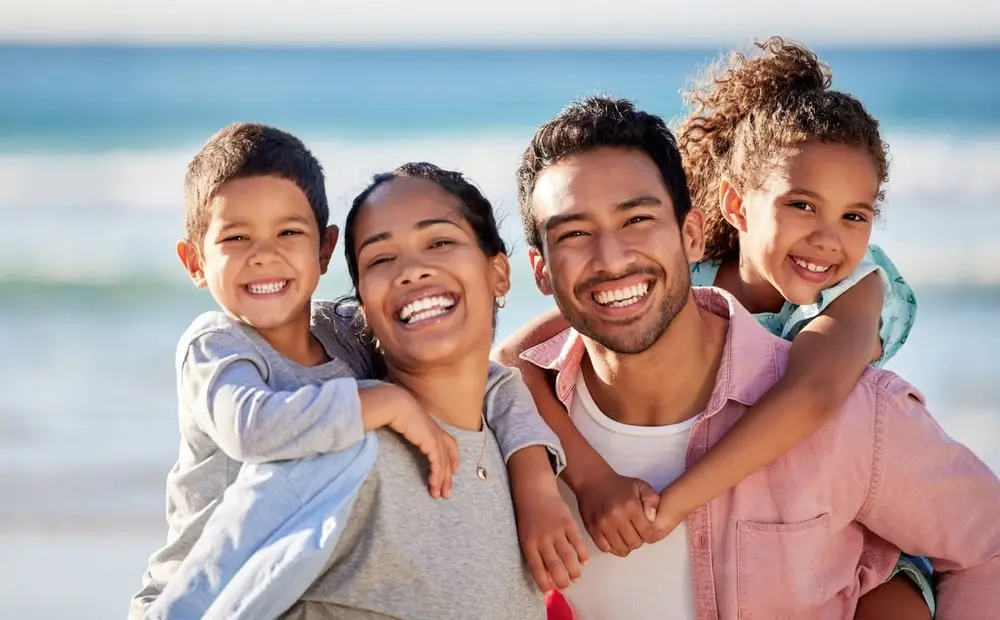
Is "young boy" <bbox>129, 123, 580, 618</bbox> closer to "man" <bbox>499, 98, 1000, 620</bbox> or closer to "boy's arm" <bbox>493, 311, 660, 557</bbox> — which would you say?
"boy's arm" <bbox>493, 311, 660, 557</bbox>

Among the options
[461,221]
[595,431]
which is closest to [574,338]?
[595,431]

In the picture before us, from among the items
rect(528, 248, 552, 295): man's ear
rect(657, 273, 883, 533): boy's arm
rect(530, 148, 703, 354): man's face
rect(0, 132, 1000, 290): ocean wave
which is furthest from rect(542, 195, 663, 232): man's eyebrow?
rect(0, 132, 1000, 290): ocean wave

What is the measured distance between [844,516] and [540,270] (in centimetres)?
100

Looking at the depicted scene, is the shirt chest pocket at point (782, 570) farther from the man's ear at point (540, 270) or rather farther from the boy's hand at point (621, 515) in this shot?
the man's ear at point (540, 270)

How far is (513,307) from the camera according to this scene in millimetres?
8203

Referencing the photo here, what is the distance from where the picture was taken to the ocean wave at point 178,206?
907cm

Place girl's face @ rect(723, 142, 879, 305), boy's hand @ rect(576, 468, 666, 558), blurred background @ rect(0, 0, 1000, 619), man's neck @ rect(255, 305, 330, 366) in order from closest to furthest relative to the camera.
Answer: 1. boy's hand @ rect(576, 468, 666, 558)
2. man's neck @ rect(255, 305, 330, 366)
3. girl's face @ rect(723, 142, 879, 305)
4. blurred background @ rect(0, 0, 1000, 619)

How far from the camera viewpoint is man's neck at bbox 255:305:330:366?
10.3 feet

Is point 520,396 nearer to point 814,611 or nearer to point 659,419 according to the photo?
point 659,419

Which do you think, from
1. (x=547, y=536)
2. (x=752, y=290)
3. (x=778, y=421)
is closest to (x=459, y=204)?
(x=547, y=536)

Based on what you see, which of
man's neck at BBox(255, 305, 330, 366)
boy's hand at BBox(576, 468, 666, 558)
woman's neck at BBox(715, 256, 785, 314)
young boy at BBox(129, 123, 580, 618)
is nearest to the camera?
young boy at BBox(129, 123, 580, 618)

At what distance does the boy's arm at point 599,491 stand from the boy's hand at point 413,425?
1.46ft

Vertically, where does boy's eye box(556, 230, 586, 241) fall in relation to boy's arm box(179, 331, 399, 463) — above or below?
above

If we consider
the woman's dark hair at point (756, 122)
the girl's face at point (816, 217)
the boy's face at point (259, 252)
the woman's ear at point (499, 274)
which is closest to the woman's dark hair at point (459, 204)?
the woman's ear at point (499, 274)
